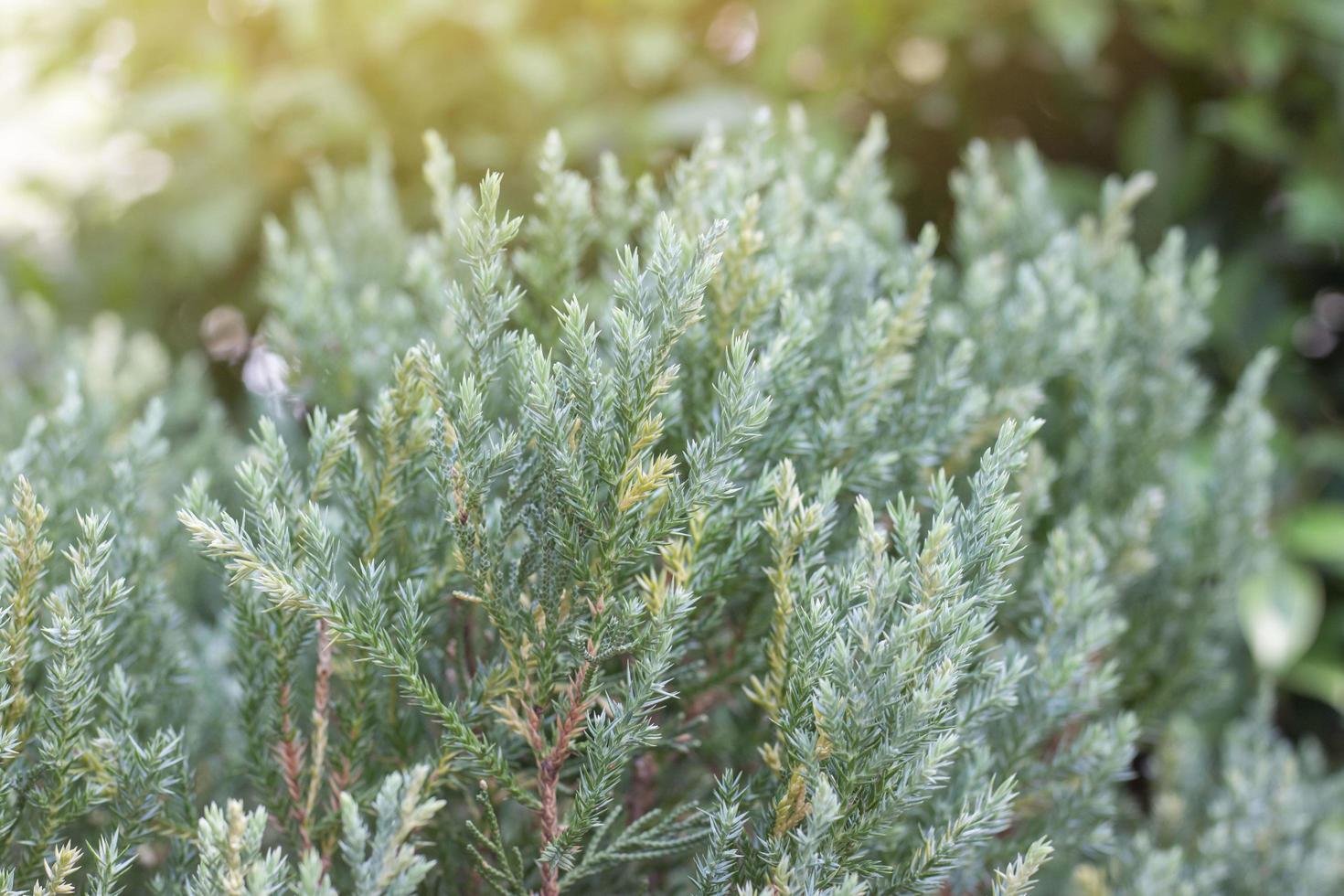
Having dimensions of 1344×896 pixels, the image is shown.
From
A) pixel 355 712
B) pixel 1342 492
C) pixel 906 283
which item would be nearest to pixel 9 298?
pixel 355 712

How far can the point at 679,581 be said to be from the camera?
95 centimetres

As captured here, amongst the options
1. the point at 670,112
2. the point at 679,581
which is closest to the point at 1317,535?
the point at 670,112

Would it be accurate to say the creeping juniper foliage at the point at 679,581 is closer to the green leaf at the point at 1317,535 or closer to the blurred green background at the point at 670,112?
the green leaf at the point at 1317,535

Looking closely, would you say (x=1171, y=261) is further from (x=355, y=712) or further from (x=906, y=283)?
(x=355, y=712)

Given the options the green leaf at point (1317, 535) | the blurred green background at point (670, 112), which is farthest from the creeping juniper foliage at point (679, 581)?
the blurred green background at point (670, 112)

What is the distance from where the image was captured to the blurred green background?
249cm

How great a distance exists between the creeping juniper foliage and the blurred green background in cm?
88

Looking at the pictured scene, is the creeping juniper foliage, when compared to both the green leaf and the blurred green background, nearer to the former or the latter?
the green leaf

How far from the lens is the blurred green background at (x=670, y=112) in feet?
8.18

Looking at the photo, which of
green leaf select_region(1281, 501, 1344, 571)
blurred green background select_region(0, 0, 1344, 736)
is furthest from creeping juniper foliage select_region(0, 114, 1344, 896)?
blurred green background select_region(0, 0, 1344, 736)

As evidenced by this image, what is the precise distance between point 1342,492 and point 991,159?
1300mm

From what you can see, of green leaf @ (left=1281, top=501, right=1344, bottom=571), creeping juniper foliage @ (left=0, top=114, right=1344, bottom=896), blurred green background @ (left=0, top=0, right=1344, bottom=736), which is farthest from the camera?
blurred green background @ (left=0, top=0, right=1344, bottom=736)

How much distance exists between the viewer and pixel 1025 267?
1514mm

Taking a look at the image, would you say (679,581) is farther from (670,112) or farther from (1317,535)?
(1317,535)
